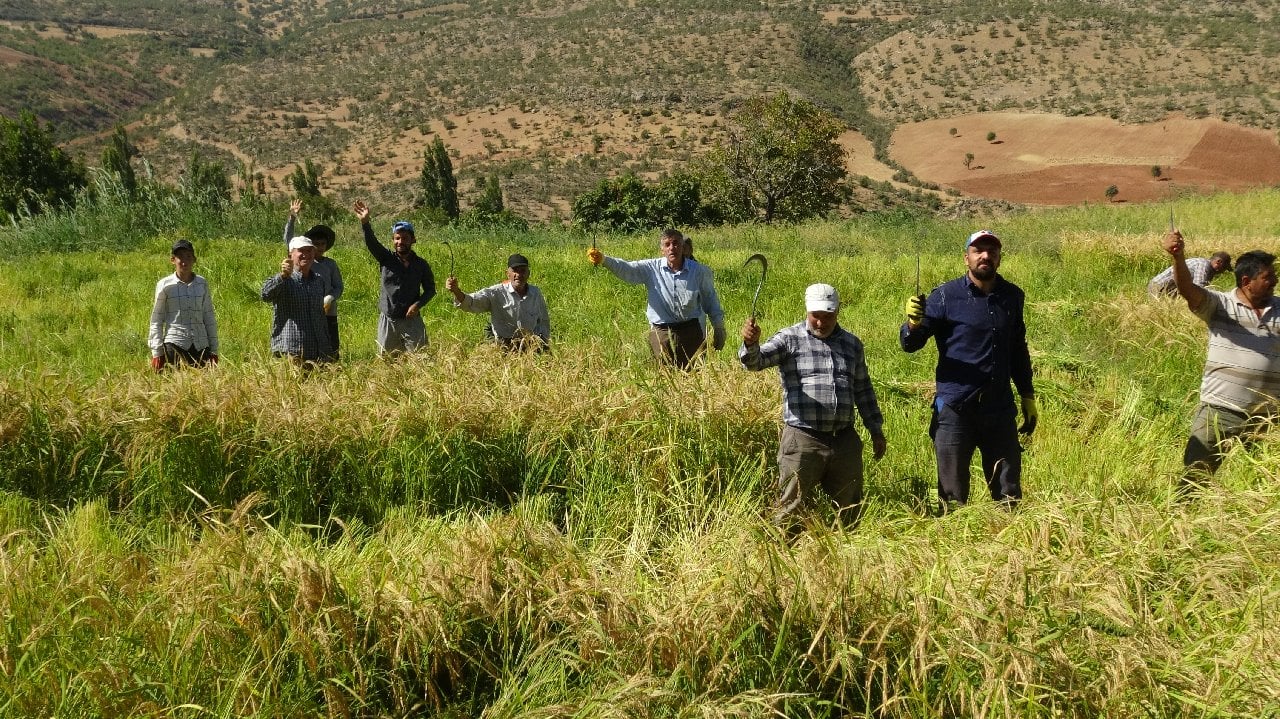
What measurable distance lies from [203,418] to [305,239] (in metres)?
2.05

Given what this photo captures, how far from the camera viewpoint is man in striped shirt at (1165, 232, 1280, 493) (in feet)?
15.1

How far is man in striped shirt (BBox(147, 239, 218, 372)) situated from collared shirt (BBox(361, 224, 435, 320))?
52.4 inches

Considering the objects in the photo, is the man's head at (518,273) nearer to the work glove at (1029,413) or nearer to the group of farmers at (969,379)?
the group of farmers at (969,379)

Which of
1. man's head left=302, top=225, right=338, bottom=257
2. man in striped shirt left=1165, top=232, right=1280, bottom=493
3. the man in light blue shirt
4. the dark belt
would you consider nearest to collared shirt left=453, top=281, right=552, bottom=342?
the man in light blue shirt

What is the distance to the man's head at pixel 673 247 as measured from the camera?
20.8 feet

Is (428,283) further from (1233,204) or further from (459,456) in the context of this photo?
(1233,204)

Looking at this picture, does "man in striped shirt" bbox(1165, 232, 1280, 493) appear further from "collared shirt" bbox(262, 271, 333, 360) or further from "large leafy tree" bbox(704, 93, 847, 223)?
"large leafy tree" bbox(704, 93, 847, 223)

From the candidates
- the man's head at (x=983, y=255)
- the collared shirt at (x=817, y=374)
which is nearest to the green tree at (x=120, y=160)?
the collared shirt at (x=817, y=374)

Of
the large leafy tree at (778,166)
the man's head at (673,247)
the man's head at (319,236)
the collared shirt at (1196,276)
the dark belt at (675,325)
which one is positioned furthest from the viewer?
the large leafy tree at (778,166)

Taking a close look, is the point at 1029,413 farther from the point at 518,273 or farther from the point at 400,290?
the point at 400,290

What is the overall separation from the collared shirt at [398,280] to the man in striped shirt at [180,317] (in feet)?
4.37

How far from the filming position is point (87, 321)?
9.75 meters

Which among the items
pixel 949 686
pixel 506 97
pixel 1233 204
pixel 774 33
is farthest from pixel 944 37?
pixel 949 686

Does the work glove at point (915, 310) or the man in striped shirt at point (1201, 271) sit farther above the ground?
the work glove at point (915, 310)
